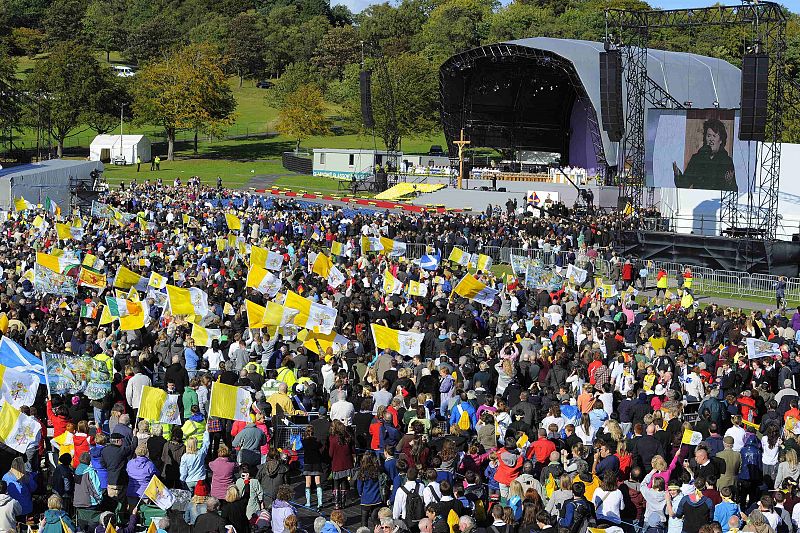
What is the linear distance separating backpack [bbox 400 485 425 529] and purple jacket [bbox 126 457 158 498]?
2890 mm

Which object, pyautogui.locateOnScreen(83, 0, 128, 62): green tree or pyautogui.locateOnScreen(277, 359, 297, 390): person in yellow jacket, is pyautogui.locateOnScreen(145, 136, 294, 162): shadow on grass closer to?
pyautogui.locateOnScreen(83, 0, 128, 62): green tree

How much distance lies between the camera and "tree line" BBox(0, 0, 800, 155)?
86.8 metres

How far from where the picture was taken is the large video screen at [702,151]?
4144cm

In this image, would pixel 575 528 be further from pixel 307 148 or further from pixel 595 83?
pixel 307 148

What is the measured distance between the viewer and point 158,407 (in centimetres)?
1397

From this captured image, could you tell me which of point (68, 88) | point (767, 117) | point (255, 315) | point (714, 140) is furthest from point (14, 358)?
point (68, 88)

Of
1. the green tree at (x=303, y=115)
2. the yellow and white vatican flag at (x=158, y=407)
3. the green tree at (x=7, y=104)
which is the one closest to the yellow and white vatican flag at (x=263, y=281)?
the yellow and white vatican flag at (x=158, y=407)

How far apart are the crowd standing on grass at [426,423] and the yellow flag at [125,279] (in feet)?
1.67

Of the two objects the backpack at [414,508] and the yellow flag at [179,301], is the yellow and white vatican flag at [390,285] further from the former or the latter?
the backpack at [414,508]

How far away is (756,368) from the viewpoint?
57.8ft

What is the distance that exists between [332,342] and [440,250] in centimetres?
1634

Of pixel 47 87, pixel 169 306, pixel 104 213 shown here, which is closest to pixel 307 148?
pixel 47 87

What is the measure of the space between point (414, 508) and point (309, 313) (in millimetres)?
7228

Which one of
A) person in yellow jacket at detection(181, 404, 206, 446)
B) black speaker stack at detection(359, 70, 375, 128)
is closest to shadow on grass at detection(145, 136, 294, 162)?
black speaker stack at detection(359, 70, 375, 128)
